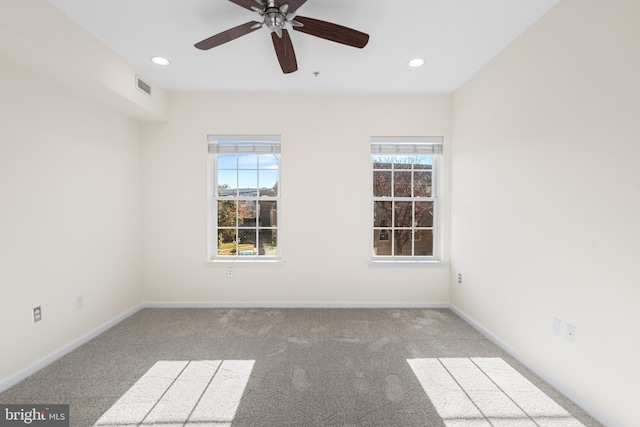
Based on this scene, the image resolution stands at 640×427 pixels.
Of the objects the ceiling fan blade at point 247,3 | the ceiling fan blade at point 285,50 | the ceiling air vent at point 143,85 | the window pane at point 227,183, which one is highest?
the ceiling air vent at point 143,85

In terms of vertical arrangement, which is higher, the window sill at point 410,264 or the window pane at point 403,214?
the window pane at point 403,214

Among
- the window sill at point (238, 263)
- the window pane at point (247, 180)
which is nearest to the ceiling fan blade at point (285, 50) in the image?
the window pane at point (247, 180)

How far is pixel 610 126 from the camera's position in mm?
1606

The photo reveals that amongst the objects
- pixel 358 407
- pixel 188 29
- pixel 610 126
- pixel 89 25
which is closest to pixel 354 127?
pixel 188 29

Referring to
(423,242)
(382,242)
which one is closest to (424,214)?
(423,242)

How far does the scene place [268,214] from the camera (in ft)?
11.8

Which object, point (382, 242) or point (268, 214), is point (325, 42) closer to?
point (268, 214)

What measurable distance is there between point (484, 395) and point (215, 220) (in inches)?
126

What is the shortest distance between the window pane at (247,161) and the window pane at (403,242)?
6.68 ft

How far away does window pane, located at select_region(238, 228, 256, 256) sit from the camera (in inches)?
142

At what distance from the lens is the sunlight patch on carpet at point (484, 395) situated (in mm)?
1666

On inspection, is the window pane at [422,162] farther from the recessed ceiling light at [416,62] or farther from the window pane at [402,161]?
the recessed ceiling light at [416,62]

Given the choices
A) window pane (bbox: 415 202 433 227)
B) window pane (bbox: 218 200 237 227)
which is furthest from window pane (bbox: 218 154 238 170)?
window pane (bbox: 415 202 433 227)

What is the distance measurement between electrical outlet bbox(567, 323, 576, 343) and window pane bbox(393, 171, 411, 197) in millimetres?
2090
